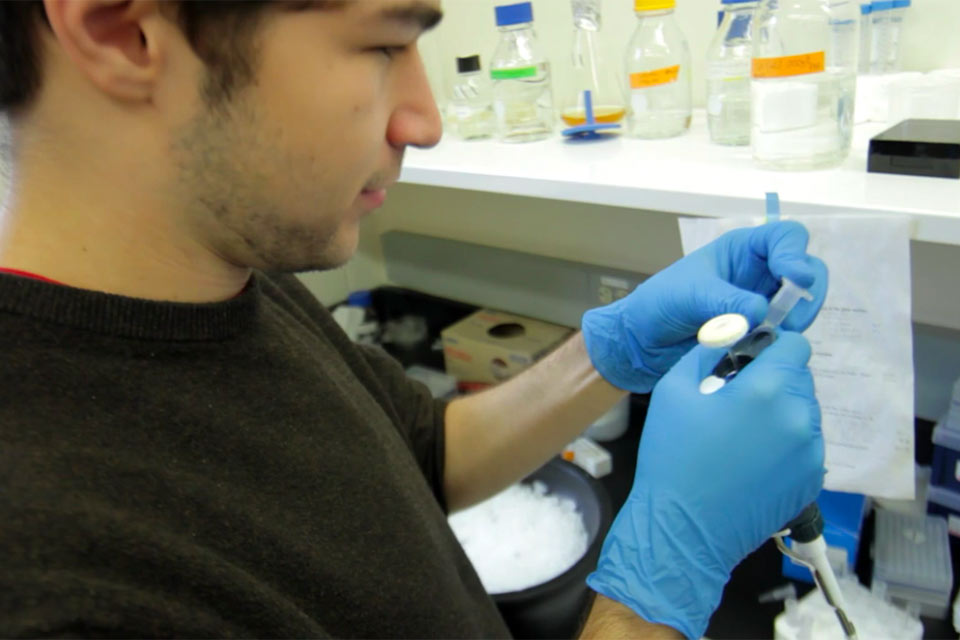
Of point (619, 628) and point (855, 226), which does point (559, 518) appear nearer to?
point (619, 628)

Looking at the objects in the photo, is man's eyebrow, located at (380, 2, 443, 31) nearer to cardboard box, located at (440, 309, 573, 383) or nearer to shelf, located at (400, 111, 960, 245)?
shelf, located at (400, 111, 960, 245)

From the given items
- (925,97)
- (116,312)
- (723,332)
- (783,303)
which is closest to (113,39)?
(116,312)

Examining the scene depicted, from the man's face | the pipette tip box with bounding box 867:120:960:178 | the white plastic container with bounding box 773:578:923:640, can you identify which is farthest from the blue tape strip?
the white plastic container with bounding box 773:578:923:640

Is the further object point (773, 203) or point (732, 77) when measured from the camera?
point (732, 77)

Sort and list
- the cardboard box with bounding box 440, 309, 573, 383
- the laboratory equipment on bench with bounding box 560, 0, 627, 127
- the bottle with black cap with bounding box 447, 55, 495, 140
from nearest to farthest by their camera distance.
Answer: the laboratory equipment on bench with bounding box 560, 0, 627, 127 < the bottle with black cap with bounding box 447, 55, 495, 140 < the cardboard box with bounding box 440, 309, 573, 383

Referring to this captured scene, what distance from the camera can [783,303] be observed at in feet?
2.25

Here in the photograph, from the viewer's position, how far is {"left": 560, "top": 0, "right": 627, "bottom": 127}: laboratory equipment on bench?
3.79ft

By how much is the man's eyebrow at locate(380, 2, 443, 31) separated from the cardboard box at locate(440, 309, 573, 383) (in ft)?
2.94

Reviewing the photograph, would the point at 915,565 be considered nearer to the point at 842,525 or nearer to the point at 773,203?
the point at 842,525

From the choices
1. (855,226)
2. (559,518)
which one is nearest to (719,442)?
(855,226)

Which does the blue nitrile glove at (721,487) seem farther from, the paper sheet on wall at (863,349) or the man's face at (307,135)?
the man's face at (307,135)

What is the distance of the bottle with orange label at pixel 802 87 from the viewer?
Result: 30.2 inches

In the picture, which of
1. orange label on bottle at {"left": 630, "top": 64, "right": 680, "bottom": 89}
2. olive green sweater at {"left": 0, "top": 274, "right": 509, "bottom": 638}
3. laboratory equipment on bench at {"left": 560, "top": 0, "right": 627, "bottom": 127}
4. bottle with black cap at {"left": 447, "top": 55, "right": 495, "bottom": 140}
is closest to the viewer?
olive green sweater at {"left": 0, "top": 274, "right": 509, "bottom": 638}

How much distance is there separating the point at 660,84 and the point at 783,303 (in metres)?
0.48
